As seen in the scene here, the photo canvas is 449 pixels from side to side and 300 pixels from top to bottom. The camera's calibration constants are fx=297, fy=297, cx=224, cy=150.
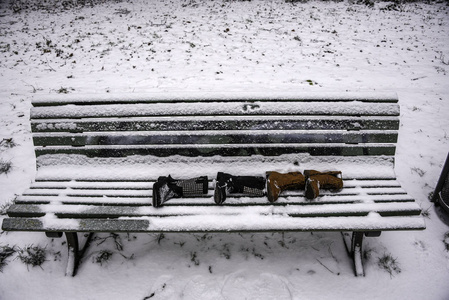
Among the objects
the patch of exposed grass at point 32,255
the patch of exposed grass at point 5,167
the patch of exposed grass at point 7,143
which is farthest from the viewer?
the patch of exposed grass at point 7,143

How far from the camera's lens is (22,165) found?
3.84 meters

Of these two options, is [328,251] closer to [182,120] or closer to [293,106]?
[293,106]

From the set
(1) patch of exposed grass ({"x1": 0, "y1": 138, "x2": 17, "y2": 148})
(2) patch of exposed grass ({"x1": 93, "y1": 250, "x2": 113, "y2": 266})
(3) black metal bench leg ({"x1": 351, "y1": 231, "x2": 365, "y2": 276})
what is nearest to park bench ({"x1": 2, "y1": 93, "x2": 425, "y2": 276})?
(3) black metal bench leg ({"x1": 351, "y1": 231, "x2": 365, "y2": 276})

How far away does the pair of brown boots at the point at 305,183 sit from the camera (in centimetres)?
246

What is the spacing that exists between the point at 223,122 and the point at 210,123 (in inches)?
4.9

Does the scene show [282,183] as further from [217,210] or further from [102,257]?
[102,257]

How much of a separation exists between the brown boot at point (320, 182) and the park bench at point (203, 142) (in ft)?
0.22

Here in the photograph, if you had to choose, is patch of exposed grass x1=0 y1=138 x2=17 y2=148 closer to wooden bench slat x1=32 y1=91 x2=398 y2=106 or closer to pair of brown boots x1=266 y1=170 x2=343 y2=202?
wooden bench slat x1=32 y1=91 x2=398 y2=106

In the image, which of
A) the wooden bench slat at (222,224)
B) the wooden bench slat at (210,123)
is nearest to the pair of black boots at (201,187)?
the wooden bench slat at (222,224)

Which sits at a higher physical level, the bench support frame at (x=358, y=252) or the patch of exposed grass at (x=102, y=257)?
the bench support frame at (x=358, y=252)

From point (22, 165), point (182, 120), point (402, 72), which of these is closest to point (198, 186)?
point (182, 120)

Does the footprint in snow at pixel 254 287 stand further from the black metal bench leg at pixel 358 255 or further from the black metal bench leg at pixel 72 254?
the black metal bench leg at pixel 72 254

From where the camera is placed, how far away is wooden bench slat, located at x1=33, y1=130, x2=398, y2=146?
9.17 ft

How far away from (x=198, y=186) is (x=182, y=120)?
0.67 m
